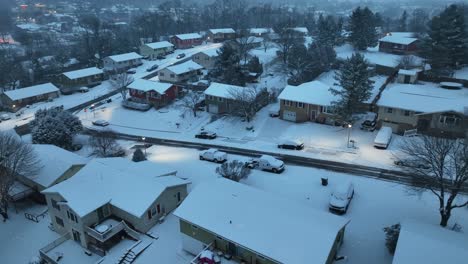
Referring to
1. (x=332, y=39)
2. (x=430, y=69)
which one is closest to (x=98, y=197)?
(x=430, y=69)

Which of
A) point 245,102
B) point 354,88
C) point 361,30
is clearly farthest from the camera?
point 361,30

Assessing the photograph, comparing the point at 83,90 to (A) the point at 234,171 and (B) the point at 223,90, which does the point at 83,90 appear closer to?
(B) the point at 223,90

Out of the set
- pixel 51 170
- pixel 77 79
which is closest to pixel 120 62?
pixel 77 79

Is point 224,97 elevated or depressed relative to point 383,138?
elevated

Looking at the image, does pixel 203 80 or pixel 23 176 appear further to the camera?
pixel 203 80

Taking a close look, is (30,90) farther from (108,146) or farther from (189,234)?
(189,234)

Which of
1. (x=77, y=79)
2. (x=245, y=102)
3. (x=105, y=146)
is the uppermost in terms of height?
(x=245, y=102)
